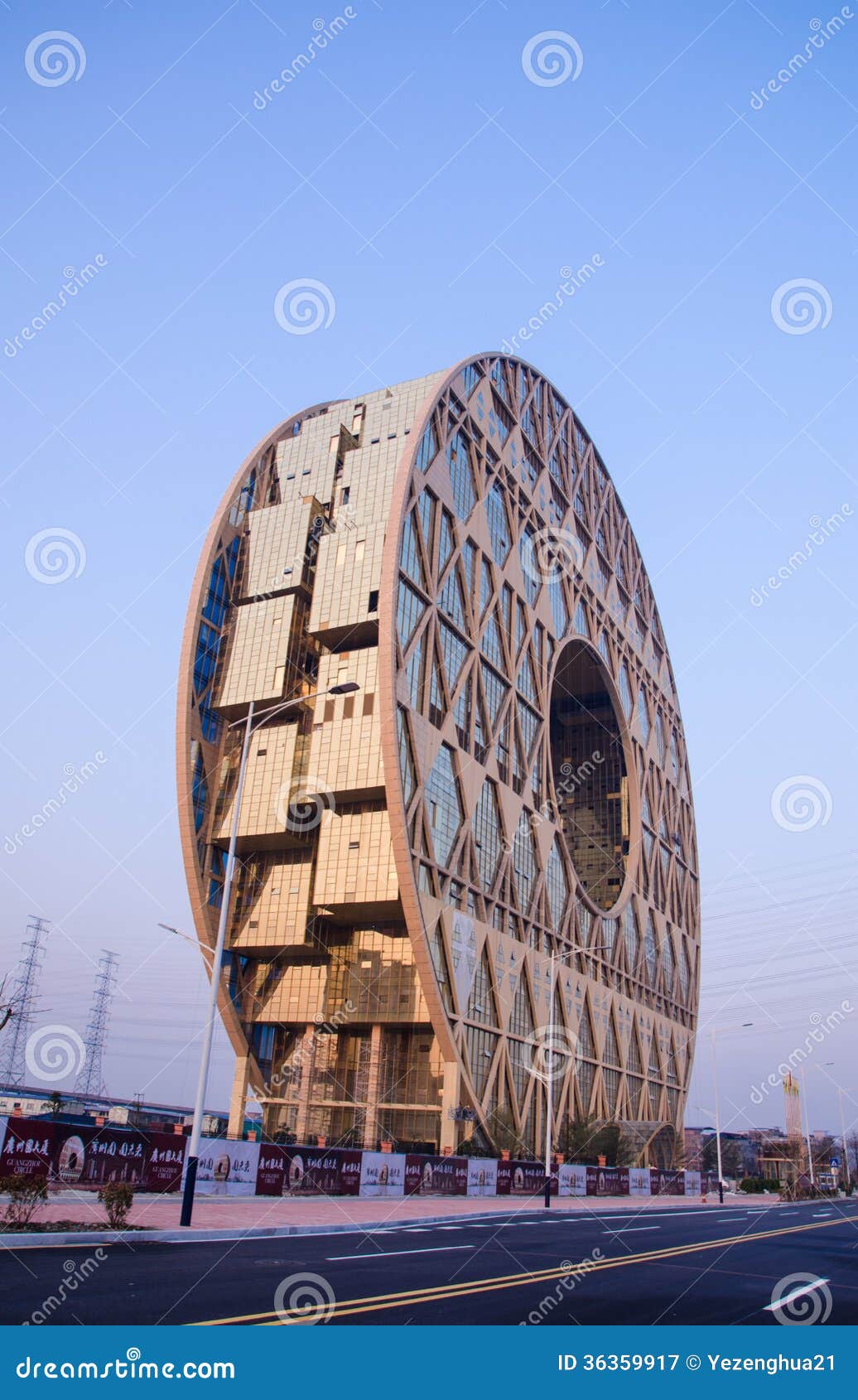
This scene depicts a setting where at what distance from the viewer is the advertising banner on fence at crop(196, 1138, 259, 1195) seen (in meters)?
26.1

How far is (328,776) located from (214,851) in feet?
28.8

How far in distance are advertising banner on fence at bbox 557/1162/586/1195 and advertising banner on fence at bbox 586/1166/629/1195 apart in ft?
2.14

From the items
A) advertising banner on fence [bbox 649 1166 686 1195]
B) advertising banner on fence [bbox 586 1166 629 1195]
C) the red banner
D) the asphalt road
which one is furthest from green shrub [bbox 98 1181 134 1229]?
advertising banner on fence [bbox 649 1166 686 1195]

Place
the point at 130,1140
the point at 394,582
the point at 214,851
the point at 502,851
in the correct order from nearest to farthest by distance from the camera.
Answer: the point at 130,1140 → the point at 394,582 → the point at 214,851 → the point at 502,851

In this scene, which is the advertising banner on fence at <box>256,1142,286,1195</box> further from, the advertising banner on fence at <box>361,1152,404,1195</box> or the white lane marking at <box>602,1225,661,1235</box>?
the white lane marking at <box>602,1225,661,1235</box>

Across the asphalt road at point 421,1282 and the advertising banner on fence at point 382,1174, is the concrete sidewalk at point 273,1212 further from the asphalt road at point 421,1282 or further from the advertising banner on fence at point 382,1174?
the asphalt road at point 421,1282

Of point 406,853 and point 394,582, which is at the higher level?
point 394,582

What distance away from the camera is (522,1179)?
1748 inches

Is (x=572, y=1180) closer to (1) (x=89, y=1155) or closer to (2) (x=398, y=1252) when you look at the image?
(1) (x=89, y=1155)

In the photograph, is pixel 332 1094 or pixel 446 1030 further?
pixel 332 1094

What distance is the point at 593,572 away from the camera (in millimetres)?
91312

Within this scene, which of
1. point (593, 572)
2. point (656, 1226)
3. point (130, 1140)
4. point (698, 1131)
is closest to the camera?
point (130, 1140)

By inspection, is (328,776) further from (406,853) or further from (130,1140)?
(130,1140)
